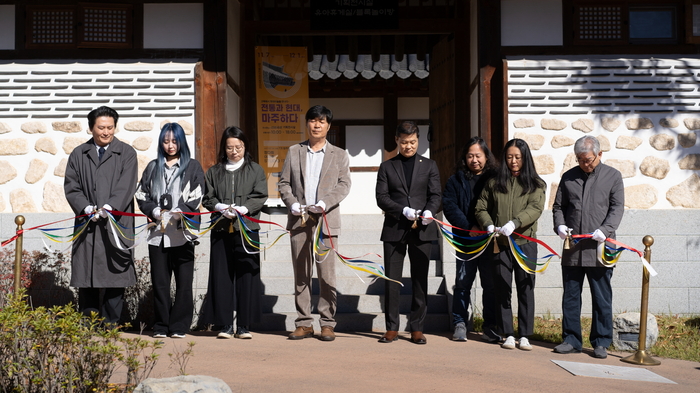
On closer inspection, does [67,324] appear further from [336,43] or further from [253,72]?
[336,43]

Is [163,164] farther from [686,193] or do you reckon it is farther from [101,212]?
[686,193]

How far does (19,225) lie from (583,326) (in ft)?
15.8

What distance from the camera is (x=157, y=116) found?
726 cm

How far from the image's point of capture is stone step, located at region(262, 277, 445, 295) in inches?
255

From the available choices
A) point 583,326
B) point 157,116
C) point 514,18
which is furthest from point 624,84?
point 157,116

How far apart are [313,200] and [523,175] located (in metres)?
1.64

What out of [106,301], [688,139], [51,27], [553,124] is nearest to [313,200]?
[106,301]

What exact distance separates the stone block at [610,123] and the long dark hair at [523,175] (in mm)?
2192

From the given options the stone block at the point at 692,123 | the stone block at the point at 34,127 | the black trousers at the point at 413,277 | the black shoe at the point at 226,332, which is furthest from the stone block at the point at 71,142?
the stone block at the point at 692,123

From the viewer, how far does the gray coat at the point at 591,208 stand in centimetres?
513

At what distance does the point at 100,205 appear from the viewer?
17.4 ft

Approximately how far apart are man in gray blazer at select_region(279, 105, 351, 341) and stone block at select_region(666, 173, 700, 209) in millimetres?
3646

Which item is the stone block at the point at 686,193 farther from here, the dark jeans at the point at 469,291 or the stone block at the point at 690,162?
the dark jeans at the point at 469,291

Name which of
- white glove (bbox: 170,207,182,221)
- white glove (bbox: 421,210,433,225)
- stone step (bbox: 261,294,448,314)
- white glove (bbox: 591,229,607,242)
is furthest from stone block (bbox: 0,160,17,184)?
white glove (bbox: 591,229,607,242)
